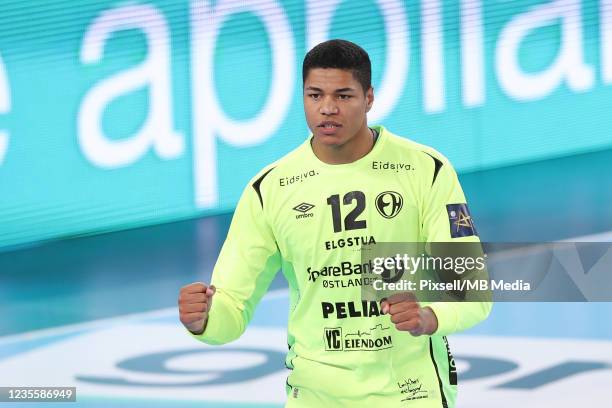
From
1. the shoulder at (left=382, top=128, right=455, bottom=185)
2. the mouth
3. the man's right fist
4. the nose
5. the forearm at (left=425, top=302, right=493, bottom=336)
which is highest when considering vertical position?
the nose

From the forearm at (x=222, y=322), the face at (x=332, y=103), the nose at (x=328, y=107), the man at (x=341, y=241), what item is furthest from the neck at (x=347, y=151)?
the forearm at (x=222, y=322)

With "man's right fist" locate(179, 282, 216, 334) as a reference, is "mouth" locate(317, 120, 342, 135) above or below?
above

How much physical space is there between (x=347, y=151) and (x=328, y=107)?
0.25m

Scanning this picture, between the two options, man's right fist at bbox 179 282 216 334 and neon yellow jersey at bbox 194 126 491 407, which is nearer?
man's right fist at bbox 179 282 216 334

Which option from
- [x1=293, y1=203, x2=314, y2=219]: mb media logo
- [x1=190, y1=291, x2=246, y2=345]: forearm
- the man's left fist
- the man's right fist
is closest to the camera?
the man's left fist

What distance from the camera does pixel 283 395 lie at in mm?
7277

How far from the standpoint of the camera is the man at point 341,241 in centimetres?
428

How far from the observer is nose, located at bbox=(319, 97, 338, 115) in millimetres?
4242

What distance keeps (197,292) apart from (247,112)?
7995mm

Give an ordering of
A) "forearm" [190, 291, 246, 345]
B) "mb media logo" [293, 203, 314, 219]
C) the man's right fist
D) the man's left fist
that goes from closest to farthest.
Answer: the man's left fist
the man's right fist
"forearm" [190, 291, 246, 345]
"mb media logo" [293, 203, 314, 219]

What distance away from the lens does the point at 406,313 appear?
398cm

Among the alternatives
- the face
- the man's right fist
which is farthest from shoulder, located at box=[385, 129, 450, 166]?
the man's right fist

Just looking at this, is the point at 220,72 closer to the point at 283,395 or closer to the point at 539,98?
the point at 539,98

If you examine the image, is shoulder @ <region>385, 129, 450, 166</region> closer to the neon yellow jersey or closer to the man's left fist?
the neon yellow jersey
